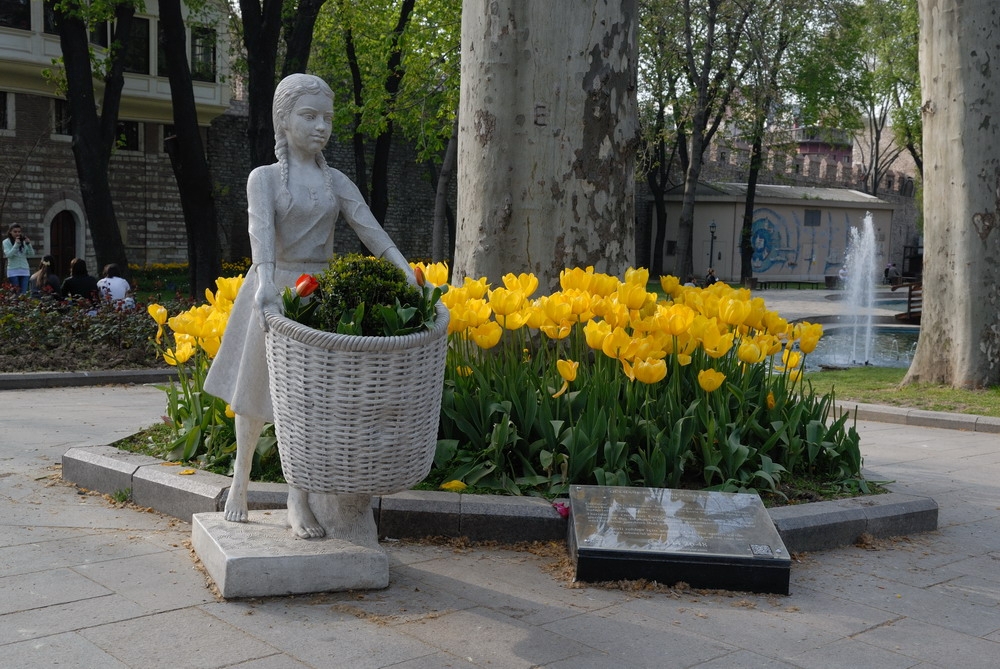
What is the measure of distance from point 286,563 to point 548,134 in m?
3.51

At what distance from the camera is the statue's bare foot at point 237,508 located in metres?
4.80

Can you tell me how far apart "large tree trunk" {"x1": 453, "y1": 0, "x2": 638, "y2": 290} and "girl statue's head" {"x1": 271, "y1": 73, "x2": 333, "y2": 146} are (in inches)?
93.1

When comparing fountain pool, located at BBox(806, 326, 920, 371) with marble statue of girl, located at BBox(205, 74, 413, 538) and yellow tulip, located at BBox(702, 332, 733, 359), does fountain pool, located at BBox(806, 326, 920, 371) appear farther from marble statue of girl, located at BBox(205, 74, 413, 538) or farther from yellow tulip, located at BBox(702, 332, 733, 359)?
marble statue of girl, located at BBox(205, 74, 413, 538)

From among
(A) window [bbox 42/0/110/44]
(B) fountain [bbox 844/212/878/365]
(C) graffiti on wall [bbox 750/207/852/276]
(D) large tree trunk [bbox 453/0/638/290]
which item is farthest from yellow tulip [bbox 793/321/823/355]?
(C) graffiti on wall [bbox 750/207/852/276]

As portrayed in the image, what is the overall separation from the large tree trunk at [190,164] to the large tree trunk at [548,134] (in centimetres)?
1001

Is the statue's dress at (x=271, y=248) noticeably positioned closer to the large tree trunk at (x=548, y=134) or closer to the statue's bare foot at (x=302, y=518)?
the statue's bare foot at (x=302, y=518)

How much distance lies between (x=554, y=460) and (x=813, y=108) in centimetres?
3049

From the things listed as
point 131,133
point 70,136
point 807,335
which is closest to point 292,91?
point 807,335

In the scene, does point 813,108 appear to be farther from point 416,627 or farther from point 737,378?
point 416,627

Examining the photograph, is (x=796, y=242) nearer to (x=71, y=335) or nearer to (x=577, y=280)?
(x=71, y=335)

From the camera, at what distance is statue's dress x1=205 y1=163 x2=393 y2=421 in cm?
459

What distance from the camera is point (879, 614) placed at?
4.44 meters

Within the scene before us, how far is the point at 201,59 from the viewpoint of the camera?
3381 cm

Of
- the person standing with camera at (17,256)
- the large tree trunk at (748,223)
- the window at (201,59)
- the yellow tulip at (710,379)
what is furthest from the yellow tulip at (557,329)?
the large tree trunk at (748,223)
